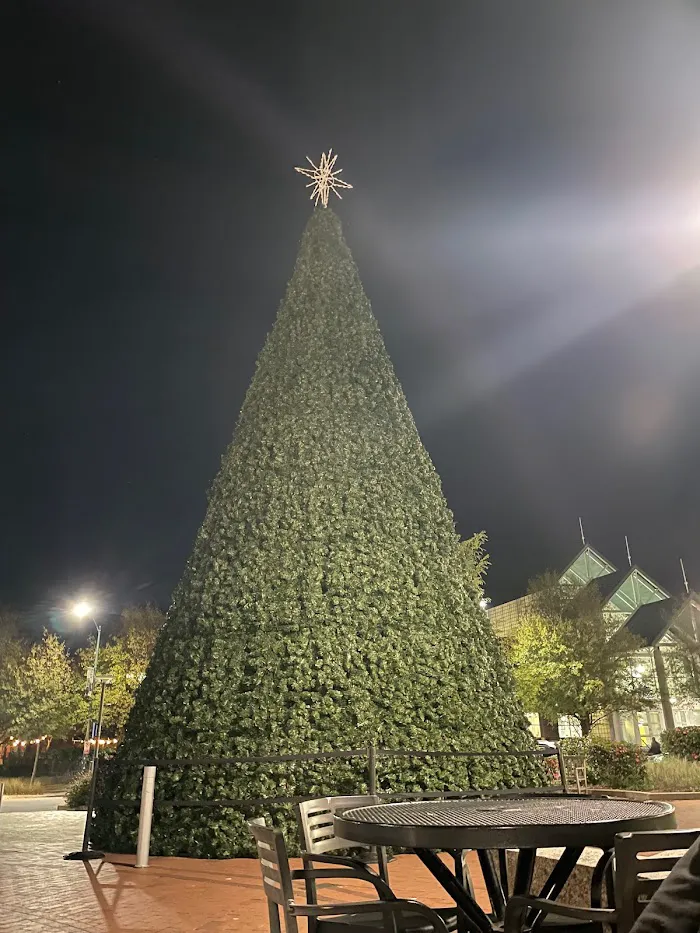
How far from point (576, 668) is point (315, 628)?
17.8 metres

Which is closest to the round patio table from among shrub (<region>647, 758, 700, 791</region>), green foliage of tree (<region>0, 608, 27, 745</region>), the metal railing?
the metal railing

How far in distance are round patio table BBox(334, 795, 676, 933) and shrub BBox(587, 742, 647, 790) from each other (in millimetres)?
13826

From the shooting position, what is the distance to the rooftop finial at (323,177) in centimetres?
1183

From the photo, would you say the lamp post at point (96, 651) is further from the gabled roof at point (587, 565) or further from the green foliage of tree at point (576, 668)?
the gabled roof at point (587, 565)

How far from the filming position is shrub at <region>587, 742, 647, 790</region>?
1544cm

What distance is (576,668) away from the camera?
899 inches

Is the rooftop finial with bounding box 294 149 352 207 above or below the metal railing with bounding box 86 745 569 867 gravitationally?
above

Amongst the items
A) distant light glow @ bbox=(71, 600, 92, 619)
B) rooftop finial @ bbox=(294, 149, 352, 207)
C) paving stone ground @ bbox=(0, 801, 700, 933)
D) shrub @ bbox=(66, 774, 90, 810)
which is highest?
rooftop finial @ bbox=(294, 149, 352, 207)

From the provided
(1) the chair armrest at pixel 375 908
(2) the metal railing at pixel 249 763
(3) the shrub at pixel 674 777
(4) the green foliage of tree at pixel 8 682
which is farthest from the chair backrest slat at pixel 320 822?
(4) the green foliage of tree at pixel 8 682

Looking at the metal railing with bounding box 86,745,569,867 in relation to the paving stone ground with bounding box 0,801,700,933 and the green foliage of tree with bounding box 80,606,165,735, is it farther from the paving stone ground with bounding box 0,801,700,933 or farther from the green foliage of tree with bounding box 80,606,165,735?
the green foliage of tree with bounding box 80,606,165,735

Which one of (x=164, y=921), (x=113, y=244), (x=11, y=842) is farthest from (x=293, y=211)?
(x=164, y=921)

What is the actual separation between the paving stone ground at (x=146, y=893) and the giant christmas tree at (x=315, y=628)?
587 mm

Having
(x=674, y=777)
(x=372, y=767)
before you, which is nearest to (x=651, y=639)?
(x=674, y=777)

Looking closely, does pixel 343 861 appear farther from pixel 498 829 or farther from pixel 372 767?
pixel 372 767
